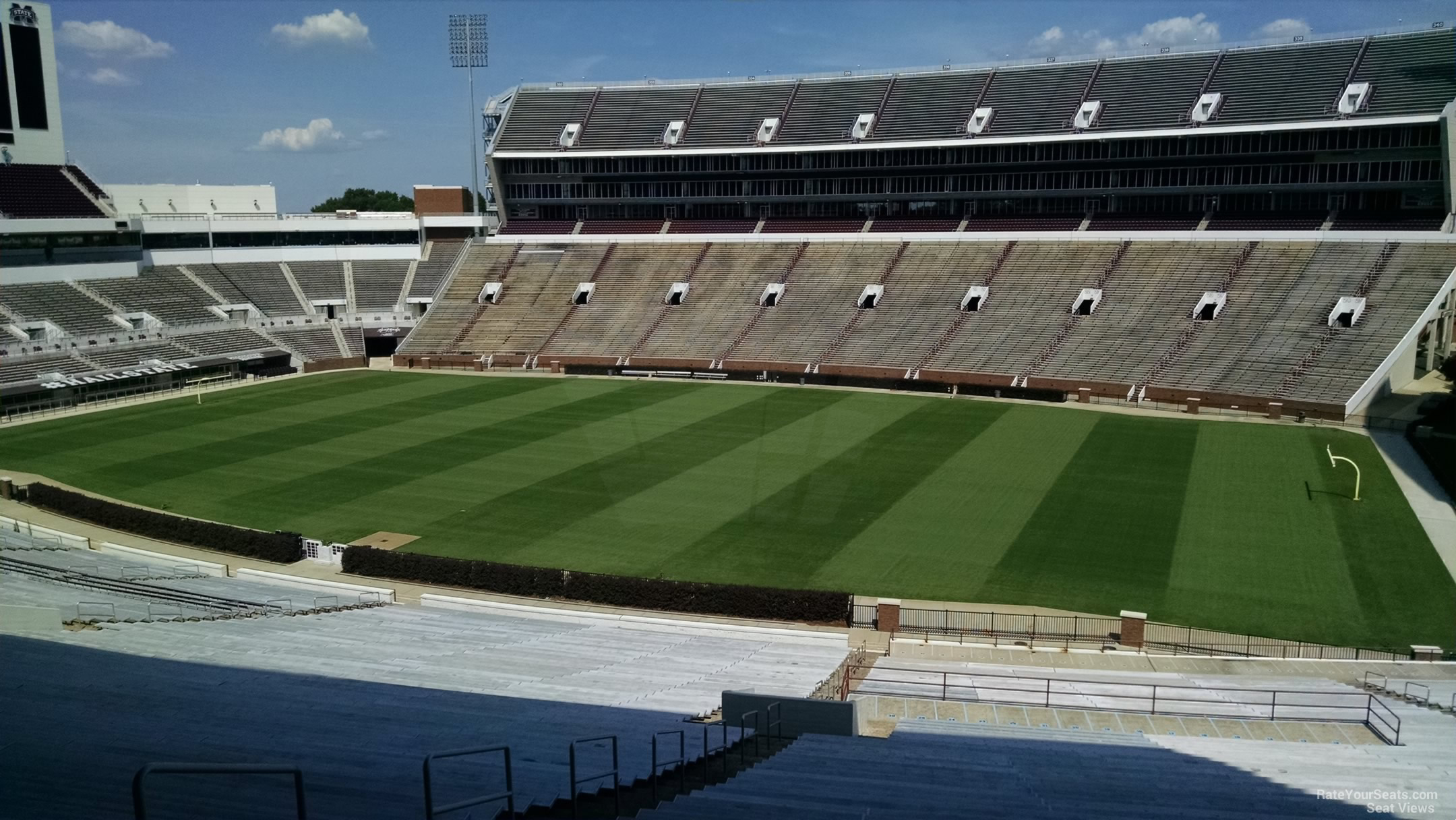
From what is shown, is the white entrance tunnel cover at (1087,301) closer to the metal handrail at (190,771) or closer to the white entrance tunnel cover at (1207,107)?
the white entrance tunnel cover at (1207,107)

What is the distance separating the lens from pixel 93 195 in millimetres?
62094

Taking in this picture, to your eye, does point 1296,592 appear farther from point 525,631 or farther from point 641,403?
point 641,403

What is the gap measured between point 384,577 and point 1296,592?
22.1 meters

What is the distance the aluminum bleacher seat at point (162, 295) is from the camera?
192ft

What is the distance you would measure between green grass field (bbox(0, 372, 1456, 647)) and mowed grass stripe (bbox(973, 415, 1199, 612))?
3.9 inches

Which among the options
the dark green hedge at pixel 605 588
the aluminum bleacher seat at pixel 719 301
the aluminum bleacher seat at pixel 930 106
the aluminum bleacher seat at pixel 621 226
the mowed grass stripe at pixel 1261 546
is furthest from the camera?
the aluminum bleacher seat at pixel 621 226

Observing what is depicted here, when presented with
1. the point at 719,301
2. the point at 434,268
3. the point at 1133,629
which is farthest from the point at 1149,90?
the point at 1133,629

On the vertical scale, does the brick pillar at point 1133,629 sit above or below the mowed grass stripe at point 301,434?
below

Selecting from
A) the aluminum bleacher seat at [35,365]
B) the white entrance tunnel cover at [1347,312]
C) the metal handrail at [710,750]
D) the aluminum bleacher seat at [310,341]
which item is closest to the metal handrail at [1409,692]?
the metal handrail at [710,750]

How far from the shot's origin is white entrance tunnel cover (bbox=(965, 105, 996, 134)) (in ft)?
204

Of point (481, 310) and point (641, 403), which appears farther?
point (481, 310)

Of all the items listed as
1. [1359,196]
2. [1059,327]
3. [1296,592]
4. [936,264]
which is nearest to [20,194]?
[936,264]

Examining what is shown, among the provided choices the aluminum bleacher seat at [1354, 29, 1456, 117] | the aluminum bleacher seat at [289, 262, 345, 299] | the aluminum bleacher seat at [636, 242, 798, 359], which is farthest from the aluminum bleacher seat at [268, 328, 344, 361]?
the aluminum bleacher seat at [1354, 29, 1456, 117]

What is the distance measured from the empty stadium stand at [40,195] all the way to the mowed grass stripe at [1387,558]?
64150mm
